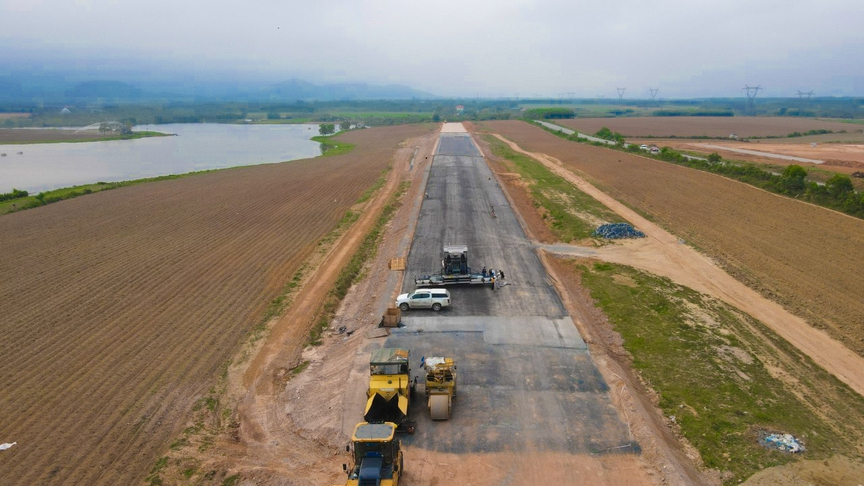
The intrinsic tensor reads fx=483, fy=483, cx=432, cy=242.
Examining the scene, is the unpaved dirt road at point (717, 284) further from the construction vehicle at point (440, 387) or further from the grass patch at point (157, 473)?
the grass patch at point (157, 473)

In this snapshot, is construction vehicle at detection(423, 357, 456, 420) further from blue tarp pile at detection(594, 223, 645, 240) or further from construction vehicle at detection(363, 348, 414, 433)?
blue tarp pile at detection(594, 223, 645, 240)

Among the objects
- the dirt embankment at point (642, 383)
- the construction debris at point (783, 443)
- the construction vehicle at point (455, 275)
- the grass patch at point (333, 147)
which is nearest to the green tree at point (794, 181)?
the dirt embankment at point (642, 383)

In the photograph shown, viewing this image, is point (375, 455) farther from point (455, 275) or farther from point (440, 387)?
point (455, 275)

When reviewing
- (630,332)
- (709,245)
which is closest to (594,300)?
(630,332)

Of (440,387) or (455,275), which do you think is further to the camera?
(455,275)

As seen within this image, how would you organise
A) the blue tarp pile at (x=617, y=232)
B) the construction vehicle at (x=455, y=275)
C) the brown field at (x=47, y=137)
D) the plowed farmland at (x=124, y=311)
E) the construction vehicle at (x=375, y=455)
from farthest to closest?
the brown field at (x=47, y=137)
the blue tarp pile at (x=617, y=232)
the construction vehicle at (x=455, y=275)
the plowed farmland at (x=124, y=311)
the construction vehicle at (x=375, y=455)

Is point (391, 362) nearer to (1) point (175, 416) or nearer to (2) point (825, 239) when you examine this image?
(1) point (175, 416)

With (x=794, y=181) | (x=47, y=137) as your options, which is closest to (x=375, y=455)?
(x=794, y=181)
